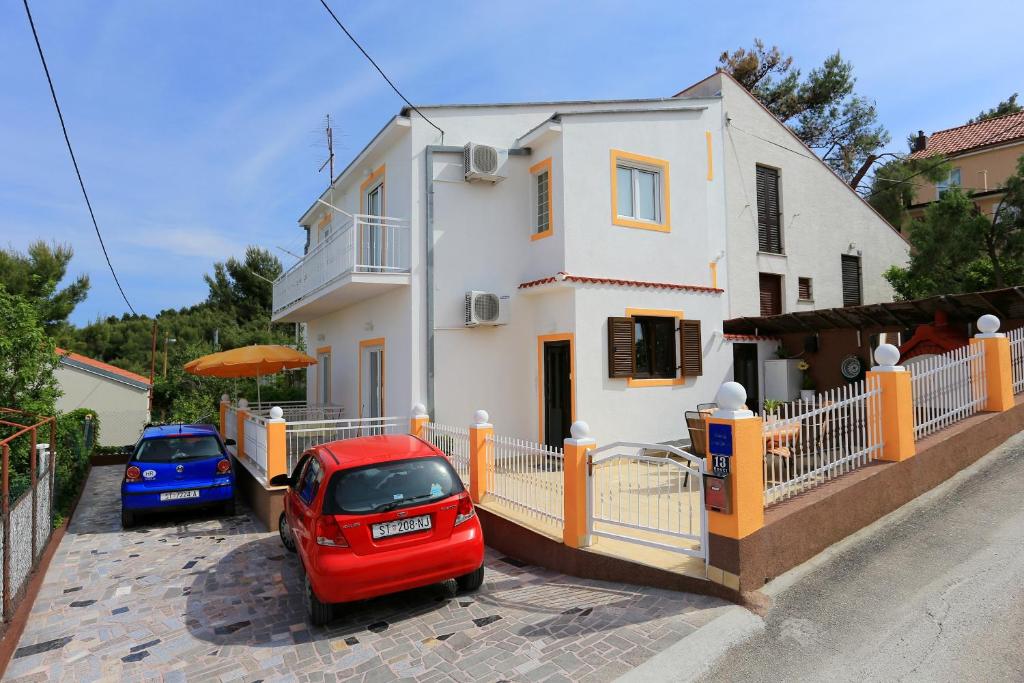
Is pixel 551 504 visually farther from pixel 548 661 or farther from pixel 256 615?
pixel 256 615

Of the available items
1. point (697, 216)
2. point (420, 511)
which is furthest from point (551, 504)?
point (697, 216)

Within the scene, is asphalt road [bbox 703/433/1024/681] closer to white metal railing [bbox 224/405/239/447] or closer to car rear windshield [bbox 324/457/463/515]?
car rear windshield [bbox 324/457/463/515]

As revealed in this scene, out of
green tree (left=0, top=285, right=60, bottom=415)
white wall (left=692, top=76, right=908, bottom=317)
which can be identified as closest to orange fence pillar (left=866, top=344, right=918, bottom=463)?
white wall (left=692, top=76, right=908, bottom=317)

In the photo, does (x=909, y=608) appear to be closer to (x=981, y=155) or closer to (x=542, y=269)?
(x=542, y=269)

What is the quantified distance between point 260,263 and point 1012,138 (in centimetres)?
4173

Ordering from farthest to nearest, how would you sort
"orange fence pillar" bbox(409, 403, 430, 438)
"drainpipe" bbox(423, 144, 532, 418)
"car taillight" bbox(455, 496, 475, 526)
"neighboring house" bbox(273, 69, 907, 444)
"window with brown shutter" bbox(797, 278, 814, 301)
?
"window with brown shutter" bbox(797, 278, 814, 301), "drainpipe" bbox(423, 144, 532, 418), "neighboring house" bbox(273, 69, 907, 444), "orange fence pillar" bbox(409, 403, 430, 438), "car taillight" bbox(455, 496, 475, 526)

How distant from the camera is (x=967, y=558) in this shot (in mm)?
4961

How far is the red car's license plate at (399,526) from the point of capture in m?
5.02

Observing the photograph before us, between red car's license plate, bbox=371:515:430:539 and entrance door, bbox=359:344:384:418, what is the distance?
7.10m

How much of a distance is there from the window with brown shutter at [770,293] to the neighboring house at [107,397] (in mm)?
23737

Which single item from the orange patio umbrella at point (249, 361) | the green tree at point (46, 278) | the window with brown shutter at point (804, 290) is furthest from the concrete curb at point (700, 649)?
the green tree at point (46, 278)

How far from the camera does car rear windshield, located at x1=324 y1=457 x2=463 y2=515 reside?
5.07 metres

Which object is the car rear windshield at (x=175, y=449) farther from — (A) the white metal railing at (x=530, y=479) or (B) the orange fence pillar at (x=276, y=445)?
(A) the white metal railing at (x=530, y=479)

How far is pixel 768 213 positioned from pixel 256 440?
42.7 feet
